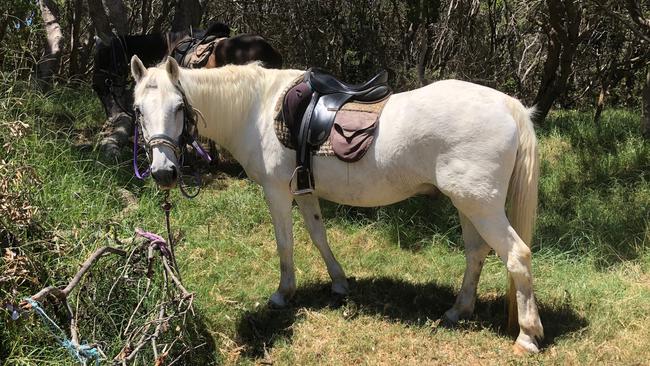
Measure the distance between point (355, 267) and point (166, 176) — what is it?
2.07 m

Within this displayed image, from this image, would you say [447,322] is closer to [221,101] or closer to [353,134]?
[353,134]

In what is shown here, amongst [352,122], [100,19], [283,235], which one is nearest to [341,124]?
[352,122]

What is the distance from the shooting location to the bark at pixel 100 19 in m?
6.57

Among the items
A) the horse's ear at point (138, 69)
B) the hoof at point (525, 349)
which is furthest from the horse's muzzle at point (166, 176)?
the hoof at point (525, 349)

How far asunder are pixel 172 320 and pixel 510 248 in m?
1.96

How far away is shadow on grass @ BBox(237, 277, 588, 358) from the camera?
350cm

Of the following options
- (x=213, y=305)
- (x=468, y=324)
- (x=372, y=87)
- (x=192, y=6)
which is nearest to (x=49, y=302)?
(x=213, y=305)

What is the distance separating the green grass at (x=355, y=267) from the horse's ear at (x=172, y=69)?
113 cm

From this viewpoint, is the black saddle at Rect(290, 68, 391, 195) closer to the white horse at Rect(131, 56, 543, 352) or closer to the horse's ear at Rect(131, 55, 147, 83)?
the white horse at Rect(131, 56, 543, 352)

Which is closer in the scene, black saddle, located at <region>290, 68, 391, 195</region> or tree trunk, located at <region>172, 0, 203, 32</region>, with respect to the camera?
black saddle, located at <region>290, 68, 391, 195</region>

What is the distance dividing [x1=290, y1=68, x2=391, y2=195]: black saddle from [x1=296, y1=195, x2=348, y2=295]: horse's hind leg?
1.14 ft

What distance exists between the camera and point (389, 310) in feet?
12.5

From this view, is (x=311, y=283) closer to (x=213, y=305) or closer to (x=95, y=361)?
(x=213, y=305)

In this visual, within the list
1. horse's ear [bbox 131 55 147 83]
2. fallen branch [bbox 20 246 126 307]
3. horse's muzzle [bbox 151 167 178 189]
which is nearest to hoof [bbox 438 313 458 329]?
horse's muzzle [bbox 151 167 178 189]
